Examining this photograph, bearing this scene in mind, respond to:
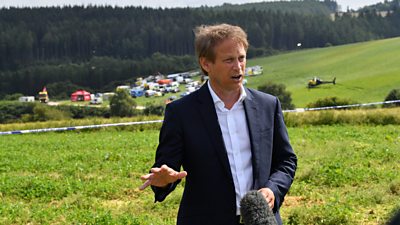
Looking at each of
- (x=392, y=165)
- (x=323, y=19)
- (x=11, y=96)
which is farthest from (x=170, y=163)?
(x=323, y=19)

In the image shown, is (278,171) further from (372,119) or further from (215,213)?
(372,119)

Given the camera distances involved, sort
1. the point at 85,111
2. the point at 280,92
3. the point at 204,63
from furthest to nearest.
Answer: the point at 85,111 < the point at 280,92 < the point at 204,63

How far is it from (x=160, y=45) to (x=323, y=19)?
4025cm

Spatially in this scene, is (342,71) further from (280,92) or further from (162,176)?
(162,176)

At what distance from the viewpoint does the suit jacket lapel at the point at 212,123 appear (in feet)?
9.05

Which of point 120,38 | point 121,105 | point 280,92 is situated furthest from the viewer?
point 120,38

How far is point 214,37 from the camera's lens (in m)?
2.79

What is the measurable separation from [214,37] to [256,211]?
1.21m

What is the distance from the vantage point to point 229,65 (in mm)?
2777

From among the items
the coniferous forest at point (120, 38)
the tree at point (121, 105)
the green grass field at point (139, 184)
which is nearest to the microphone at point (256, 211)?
the green grass field at point (139, 184)

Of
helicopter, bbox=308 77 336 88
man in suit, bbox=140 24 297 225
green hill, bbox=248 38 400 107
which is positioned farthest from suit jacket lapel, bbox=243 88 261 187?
helicopter, bbox=308 77 336 88

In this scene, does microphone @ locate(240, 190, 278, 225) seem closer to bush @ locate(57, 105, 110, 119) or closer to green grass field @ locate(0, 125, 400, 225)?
green grass field @ locate(0, 125, 400, 225)

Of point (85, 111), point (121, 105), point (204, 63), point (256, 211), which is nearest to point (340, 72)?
point (121, 105)

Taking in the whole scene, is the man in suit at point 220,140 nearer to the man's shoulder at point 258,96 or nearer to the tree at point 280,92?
the man's shoulder at point 258,96
